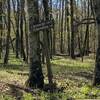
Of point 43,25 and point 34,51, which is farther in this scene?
point 34,51

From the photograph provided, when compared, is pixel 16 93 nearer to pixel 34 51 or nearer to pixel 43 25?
pixel 34 51

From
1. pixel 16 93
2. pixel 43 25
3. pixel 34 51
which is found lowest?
pixel 16 93

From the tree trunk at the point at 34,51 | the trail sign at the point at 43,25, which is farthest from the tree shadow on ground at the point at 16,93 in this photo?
the trail sign at the point at 43,25

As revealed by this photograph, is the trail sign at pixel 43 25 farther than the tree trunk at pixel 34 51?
No

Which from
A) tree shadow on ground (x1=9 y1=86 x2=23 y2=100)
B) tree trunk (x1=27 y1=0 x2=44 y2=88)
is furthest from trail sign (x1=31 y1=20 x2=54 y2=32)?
tree shadow on ground (x1=9 y1=86 x2=23 y2=100)

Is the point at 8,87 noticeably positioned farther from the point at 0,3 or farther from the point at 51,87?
the point at 0,3

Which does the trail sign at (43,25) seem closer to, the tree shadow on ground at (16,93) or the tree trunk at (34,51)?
the tree trunk at (34,51)

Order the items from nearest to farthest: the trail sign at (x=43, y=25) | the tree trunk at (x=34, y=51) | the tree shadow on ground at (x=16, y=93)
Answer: the tree shadow on ground at (x=16, y=93)
the trail sign at (x=43, y=25)
the tree trunk at (x=34, y=51)

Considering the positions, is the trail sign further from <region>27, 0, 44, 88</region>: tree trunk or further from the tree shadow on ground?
the tree shadow on ground

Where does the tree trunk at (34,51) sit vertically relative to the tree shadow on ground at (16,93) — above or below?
above

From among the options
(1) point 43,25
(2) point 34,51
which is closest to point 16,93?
(2) point 34,51

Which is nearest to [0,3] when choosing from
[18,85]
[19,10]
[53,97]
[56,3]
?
[19,10]

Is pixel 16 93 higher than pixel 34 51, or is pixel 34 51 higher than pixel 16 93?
pixel 34 51

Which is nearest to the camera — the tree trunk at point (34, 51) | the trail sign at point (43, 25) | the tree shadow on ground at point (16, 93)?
the tree shadow on ground at point (16, 93)
